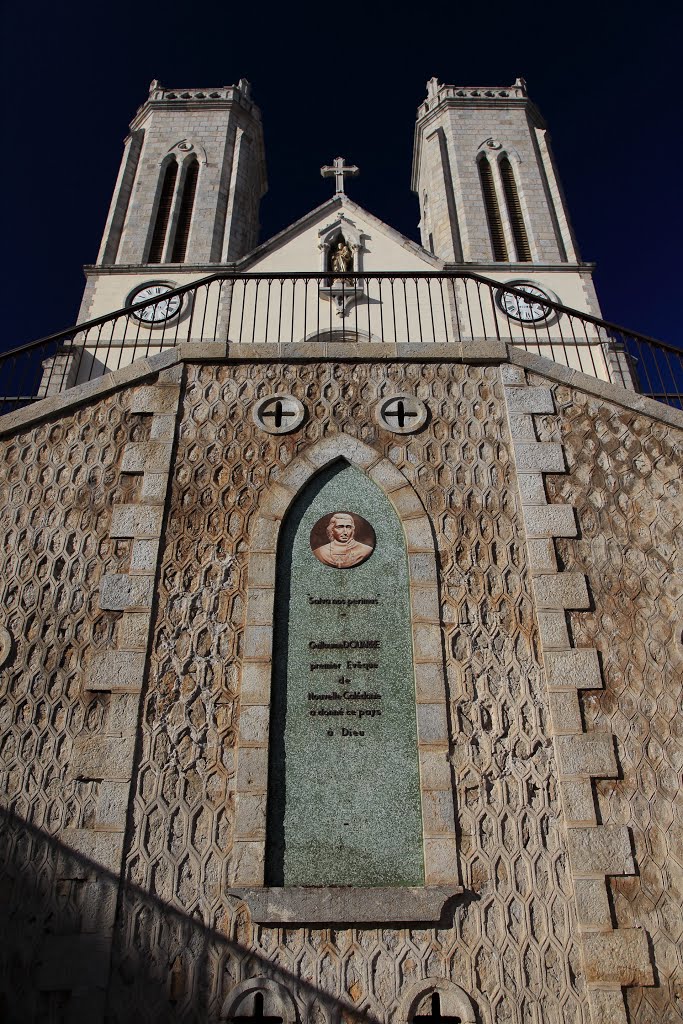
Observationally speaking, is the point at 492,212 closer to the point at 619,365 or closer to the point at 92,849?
the point at 619,365

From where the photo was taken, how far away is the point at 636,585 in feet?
19.1

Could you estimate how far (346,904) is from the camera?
4.72 metres

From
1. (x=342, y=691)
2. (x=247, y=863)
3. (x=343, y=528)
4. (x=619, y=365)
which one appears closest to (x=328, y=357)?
(x=343, y=528)

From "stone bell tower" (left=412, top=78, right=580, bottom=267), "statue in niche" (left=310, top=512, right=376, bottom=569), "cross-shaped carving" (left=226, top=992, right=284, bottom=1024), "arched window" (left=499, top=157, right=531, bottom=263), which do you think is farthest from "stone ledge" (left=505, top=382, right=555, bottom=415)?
"arched window" (left=499, top=157, right=531, bottom=263)

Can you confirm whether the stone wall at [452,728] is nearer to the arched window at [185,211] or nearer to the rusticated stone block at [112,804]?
the rusticated stone block at [112,804]

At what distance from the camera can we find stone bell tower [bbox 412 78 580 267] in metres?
17.2

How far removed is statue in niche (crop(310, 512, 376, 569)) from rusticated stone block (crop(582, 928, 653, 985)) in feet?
10.0

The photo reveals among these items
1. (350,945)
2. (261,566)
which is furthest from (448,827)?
(261,566)

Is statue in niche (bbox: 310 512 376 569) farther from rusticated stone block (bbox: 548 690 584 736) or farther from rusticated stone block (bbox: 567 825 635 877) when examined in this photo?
rusticated stone block (bbox: 567 825 635 877)

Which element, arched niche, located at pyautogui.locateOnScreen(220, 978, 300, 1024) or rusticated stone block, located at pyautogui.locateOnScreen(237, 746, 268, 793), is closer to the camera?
arched niche, located at pyautogui.locateOnScreen(220, 978, 300, 1024)

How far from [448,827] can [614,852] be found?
42.8 inches

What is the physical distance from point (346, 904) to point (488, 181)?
18.2 meters

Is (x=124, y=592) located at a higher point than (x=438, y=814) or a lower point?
higher

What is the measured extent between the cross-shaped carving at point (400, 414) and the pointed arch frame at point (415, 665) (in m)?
0.38
